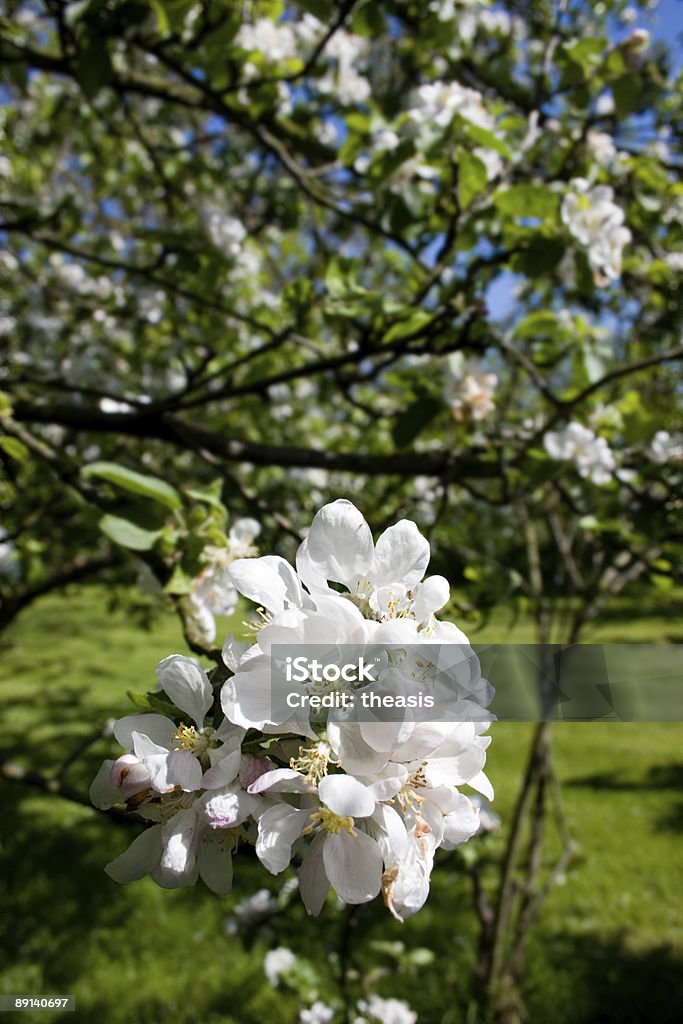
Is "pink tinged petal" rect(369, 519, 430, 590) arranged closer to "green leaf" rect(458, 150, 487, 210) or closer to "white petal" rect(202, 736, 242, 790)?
"white petal" rect(202, 736, 242, 790)

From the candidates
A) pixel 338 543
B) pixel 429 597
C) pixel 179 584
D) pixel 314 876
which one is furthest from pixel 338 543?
pixel 179 584

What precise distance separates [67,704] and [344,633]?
24.8 feet

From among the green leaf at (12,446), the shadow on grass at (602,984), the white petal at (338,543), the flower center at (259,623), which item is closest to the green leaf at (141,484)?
the green leaf at (12,446)

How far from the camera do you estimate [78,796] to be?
1660 mm

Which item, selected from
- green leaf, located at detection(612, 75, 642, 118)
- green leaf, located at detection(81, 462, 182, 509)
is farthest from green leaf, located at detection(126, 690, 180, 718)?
green leaf, located at detection(612, 75, 642, 118)

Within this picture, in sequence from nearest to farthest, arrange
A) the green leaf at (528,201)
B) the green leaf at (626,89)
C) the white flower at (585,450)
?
the green leaf at (528,201) → the white flower at (585,450) → the green leaf at (626,89)

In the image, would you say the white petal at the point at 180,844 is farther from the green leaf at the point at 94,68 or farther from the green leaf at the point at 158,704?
the green leaf at the point at 94,68

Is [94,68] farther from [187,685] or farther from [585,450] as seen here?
[187,685]

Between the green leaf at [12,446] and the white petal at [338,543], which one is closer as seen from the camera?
the white petal at [338,543]

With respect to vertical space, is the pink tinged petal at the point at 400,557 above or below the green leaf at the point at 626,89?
below

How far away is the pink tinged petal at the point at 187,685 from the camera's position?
73cm

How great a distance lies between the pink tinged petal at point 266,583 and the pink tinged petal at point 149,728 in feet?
0.54

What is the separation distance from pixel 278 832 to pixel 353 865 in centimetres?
8

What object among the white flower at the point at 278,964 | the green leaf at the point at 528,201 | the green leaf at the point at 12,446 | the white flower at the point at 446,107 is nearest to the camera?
the green leaf at the point at 12,446
